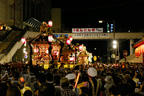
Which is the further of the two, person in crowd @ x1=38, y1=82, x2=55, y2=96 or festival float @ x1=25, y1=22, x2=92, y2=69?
festival float @ x1=25, y1=22, x2=92, y2=69

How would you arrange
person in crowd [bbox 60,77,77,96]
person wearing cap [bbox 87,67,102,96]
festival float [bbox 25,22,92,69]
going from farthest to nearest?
festival float [bbox 25,22,92,69] → person wearing cap [bbox 87,67,102,96] → person in crowd [bbox 60,77,77,96]

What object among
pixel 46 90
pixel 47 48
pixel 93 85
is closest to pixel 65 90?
pixel 46 90

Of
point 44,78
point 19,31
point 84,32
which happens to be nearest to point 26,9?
point 19,31

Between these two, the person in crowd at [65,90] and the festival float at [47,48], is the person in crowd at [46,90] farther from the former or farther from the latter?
the festival float at [47,48]

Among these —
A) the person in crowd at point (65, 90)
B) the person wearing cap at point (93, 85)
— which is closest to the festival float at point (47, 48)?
the person wearing cap at point (93, 85)

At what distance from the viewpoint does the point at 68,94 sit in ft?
Result: 16.2

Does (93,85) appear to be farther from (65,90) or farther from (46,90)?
(46,90)

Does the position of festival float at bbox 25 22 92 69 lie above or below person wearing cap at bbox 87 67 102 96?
above

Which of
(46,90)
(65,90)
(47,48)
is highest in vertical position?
(47,48)

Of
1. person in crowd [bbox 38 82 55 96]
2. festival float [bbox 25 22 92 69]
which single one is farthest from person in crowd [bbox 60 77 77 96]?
festival float [bbox 25 22 92 69]

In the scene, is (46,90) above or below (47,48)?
below

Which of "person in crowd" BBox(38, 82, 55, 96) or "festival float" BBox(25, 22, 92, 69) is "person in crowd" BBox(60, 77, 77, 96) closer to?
"person in crowd" BBox(38, 82, 55, 96)

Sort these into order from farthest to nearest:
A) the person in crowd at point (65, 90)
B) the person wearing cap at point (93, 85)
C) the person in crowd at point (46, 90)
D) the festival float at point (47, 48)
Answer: the festival float at point (47, 48)
the person wearing cap at point (93, 85)
the person in crowd at point (65, 90)
the person in crowd at point (46, 90)

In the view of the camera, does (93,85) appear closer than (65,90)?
No
